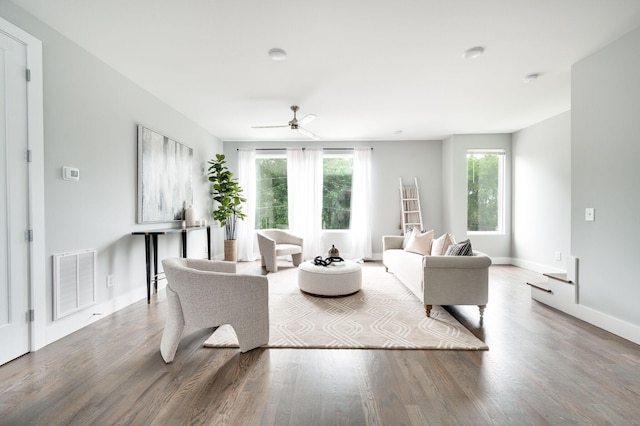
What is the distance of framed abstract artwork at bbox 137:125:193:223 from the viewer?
3605 millimetres

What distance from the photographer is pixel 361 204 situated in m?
Answer: 6.33

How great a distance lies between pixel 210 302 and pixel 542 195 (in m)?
5.81

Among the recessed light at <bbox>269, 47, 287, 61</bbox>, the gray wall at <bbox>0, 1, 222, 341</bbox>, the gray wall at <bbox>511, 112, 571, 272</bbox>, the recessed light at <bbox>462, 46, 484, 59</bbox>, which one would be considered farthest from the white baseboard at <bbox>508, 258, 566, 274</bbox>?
the gray wall at <bbox>0, 1, 222, 341</bbox>

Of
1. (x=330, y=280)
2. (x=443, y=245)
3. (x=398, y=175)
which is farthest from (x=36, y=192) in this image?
(x=398, y=175)

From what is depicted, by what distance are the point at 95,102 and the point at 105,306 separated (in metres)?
2.22

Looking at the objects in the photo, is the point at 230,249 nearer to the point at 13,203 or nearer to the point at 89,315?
the point at 89,315

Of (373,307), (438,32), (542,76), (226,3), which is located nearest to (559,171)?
(542,76)

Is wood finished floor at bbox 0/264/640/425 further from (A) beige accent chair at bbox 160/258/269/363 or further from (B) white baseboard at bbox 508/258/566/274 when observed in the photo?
(B) white baseboard at bbox 508/258/566/274

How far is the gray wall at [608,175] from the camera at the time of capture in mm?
2514

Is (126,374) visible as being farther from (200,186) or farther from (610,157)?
(610,157)

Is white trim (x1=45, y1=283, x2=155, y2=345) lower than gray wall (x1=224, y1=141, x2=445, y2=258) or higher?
lower

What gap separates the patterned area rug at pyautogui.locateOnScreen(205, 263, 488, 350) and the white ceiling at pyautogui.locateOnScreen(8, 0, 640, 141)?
2.75 meters

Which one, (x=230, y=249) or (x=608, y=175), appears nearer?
(x=608, y=175)

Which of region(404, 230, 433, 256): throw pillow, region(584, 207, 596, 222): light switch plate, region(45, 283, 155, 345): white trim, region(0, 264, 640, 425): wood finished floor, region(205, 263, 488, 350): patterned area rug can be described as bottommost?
region(0, 264, 640, 425): wood finished floor
